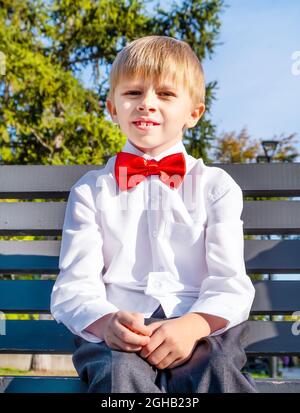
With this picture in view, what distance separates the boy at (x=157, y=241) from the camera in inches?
83.7

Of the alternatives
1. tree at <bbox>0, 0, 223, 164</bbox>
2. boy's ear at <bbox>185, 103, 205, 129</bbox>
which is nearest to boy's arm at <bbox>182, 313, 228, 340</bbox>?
boy's ear at <bbox>185, 103, 205, 129</bbox>

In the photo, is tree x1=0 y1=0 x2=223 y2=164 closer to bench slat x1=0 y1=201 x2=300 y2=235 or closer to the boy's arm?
bench slat x1=0 y1=201 x2=300 y2=235

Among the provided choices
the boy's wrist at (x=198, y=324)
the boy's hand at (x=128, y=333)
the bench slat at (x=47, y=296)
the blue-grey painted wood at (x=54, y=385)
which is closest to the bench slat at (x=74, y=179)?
the bench slat at (x=47, y=296)

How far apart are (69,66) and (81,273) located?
14.8 meters

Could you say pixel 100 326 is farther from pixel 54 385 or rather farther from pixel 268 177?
pixel 268 177

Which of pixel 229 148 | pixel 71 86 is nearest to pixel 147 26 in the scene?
pixel 71 86

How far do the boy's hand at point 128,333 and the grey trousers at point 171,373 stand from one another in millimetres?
22

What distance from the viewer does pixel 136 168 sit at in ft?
8.25

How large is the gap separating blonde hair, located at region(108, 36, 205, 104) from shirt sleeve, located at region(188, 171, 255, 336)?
428mm

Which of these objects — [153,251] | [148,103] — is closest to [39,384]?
[153,251]

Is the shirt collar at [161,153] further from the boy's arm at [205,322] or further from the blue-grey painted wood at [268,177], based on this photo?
the boy's arm at [205,322]

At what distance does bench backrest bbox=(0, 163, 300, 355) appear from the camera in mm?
2928
